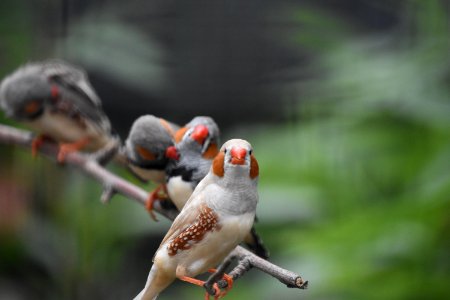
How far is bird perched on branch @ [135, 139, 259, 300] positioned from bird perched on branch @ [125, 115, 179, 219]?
125 millimetres

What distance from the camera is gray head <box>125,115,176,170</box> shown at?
0.77 metres

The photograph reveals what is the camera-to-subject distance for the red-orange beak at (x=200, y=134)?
2.51 feet

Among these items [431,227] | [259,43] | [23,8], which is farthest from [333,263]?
[23,8]

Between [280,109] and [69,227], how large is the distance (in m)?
0.83

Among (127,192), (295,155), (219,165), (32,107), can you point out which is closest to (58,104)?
(32,107)

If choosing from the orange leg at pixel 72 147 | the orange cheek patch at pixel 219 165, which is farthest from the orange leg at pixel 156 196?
the orange leg at pixel 72 147

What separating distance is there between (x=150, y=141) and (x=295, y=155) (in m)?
1.11

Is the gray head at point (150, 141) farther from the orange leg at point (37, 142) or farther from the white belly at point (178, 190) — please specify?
the orange leg at point (37, 142)

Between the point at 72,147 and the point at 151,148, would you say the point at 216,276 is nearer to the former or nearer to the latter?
the point at 151,148

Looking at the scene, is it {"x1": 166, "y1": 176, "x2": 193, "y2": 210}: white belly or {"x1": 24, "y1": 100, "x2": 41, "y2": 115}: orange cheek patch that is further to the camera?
{"x1": 24, "y1": 100, "x2": 41, "y2": 115}: orange cheek patch

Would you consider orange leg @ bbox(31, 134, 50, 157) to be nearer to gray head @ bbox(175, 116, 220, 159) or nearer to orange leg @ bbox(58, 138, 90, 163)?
orange leg @ bbox(58, 138, 90, 163)

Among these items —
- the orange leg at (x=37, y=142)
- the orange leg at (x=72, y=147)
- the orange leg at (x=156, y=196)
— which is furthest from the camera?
the orange leg at (x=37, y=142)

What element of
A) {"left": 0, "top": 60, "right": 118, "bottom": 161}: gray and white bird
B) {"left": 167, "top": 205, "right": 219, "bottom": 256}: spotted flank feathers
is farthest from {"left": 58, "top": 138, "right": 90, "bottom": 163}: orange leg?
{"left": 167, "top": 205, "right": 219, "bottom": 256}: spotted flank feathers

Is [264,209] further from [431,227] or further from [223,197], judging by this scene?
[223,197]
